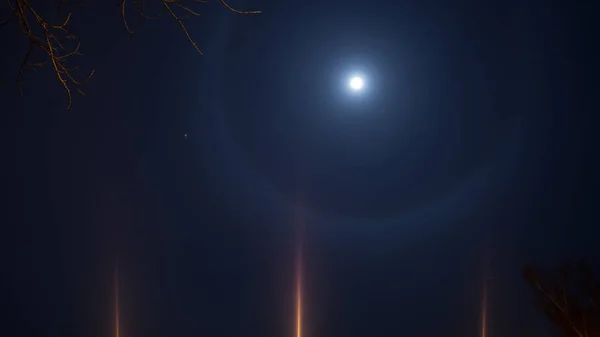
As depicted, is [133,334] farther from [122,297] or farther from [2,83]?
[2,83]

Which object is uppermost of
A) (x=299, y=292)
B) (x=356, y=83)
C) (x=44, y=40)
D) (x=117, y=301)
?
(x=44, y=40)

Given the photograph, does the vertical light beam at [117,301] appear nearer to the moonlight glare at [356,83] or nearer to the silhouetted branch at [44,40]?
the silhouetted branch at [44,40]

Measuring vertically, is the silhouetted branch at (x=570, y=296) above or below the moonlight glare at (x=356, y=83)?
below

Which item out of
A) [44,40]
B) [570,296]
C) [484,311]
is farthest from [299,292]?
[44,40]

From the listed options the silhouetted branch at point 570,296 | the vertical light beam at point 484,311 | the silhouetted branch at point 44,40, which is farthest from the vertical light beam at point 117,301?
the silhouetted branch at point 570,296

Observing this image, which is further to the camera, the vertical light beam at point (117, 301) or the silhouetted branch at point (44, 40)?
the vertical light beam at point (117, 301)

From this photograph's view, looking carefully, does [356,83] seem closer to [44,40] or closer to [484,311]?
[484,311]

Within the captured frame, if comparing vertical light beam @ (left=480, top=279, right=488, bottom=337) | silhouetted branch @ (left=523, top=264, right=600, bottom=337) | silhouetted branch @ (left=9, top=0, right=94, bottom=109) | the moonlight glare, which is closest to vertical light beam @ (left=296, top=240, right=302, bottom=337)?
the moonlight glare

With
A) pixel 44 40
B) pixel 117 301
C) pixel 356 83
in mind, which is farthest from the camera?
pixel 117 301

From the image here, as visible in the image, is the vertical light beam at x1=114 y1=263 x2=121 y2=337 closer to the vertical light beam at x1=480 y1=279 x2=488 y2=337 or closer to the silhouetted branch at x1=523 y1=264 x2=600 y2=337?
the vertical light beam at x1=480 y1=279 x2=488 y2=337

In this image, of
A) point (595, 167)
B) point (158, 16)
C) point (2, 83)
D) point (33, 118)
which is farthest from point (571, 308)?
point (2, 83)

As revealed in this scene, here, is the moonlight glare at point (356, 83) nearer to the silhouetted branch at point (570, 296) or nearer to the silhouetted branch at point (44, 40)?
the silhouetted branch at point (44, 40)

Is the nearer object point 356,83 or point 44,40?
point 44,40

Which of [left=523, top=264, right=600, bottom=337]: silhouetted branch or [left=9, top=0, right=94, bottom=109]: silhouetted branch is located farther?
[left=523, top=264, right=600, bottom=337]: silhouetted branch
